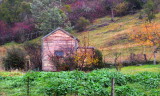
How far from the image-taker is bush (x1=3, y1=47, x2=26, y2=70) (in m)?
24.7

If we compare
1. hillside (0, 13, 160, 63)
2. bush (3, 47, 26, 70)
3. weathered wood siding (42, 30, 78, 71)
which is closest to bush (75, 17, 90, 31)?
hillside (0, 13, 160, 63)

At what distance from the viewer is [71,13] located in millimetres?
54969

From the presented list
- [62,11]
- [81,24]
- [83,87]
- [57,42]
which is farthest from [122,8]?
[83,87]

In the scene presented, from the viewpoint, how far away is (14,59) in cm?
2483

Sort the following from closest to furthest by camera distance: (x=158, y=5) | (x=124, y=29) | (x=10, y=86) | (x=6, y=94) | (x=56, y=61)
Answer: (x=6, y=94) → (x=10, y=86) → (x=56, y=61) → (x=124, y=29) → (x=158, y=5)

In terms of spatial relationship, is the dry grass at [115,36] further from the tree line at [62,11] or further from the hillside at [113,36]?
the tree line at [62,11]

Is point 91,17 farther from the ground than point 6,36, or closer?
farther from the ground

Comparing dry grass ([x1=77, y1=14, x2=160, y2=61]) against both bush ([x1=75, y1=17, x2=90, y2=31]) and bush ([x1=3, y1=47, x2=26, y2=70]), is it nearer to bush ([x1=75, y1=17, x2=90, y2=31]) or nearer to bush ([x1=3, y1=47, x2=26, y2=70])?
bush ([x1=75, y1=17, x2=90, y2=31])

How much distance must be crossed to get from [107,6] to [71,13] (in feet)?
29.2

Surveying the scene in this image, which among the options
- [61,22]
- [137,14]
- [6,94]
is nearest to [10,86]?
[6,94]

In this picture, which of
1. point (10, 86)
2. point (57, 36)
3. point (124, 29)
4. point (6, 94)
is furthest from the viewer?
point (124, 29)

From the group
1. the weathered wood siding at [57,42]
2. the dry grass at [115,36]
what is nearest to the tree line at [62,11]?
the dry grass at [115,36]

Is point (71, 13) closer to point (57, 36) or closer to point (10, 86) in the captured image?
point (57, 36)

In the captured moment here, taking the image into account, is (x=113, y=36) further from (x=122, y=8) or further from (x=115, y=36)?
(x=122, y=8)
